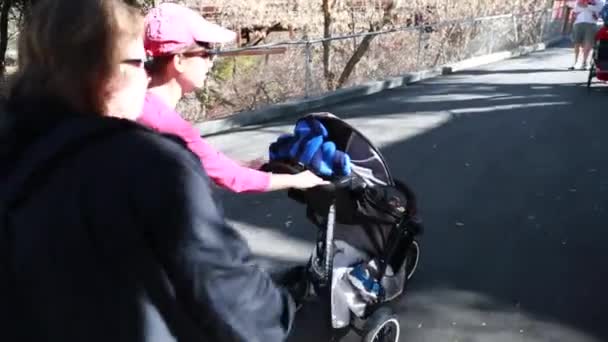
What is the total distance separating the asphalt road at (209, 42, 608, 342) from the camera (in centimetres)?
373

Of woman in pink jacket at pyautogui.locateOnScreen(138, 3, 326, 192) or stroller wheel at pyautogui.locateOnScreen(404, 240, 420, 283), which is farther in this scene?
stroller wheel at pyautogui.locateOnScreen(404, 240, 420, 283)

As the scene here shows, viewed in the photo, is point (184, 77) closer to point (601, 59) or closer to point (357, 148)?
point (357, 148)

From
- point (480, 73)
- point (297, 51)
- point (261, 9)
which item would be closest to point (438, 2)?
point (480, 73)

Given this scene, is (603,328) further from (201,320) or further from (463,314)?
(201,320)

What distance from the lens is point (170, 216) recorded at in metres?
1.25

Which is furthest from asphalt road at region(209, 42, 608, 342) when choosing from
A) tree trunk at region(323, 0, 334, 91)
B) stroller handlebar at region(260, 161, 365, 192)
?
tree trunk at region(323, 0, 334, 91)

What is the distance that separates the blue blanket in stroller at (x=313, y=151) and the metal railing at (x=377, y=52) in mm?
5029

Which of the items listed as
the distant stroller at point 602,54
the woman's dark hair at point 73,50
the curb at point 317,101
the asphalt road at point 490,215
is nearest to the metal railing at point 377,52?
the curb at point 317,101

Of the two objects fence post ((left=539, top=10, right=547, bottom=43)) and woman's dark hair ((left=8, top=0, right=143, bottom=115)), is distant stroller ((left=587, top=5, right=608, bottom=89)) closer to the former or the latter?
fence post ((left=539, top=10, right=547, bottom=43))

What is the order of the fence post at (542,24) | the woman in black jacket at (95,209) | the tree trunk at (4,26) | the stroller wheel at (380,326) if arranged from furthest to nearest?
the fence post at (542,24) → the tree trunk at (4,26) → the stroller wheel at (380,326) → the woman in black jacket at (95,209)

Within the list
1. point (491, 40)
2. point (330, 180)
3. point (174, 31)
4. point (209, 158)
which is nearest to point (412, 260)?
point (330, 180)

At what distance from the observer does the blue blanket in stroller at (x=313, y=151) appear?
8.75ft

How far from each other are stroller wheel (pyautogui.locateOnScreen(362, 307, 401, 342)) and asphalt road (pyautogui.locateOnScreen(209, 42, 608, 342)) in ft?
0.96

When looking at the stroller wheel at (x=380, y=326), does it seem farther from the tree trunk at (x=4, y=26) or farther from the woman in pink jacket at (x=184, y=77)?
the tree trunk at (x=4, y=26)
